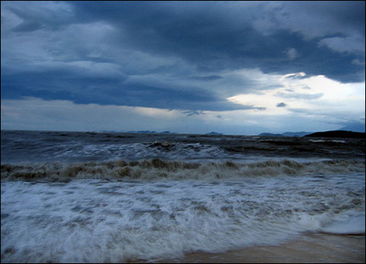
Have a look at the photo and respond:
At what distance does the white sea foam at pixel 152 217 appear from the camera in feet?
9.67

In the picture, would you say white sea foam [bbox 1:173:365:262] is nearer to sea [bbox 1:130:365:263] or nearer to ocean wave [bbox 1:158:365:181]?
sea [bbox 1:130:365:263]

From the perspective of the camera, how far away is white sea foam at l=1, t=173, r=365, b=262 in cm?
295

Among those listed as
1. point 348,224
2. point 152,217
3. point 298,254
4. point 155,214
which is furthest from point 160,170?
point 298,254

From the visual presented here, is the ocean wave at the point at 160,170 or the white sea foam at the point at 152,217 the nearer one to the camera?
the white sea foam at the point at 152,217

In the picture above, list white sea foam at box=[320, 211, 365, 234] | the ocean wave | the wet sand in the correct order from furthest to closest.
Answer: the ocean wave
white sea foam at box=[320, 211, 365, 234]
the wet sand

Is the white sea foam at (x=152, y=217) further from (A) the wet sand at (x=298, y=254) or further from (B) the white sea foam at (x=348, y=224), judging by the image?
(A) the wet sand at (x=298, y=254)

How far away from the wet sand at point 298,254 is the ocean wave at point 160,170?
504 centimetres

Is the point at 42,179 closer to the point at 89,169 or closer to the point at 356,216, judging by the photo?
the point at 89,169

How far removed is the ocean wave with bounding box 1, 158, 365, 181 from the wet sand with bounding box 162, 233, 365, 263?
5.04 m

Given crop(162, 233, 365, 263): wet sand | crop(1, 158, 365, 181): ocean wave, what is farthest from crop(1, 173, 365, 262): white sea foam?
crop(1, 158, 365, 181): ocean wave

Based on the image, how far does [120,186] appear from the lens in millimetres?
6543

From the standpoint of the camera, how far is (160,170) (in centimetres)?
900

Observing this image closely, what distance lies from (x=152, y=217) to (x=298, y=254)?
7.71 feet

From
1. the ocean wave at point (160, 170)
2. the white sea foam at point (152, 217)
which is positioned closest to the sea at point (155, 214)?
the white sea foam at point (152, 217)
